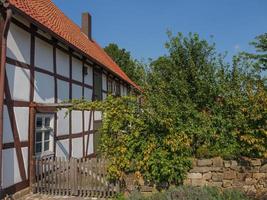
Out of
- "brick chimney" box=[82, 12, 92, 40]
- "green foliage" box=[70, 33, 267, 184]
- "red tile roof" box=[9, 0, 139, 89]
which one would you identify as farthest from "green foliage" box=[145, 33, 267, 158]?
"brick chimney" box=[82, 12, 92, 40]

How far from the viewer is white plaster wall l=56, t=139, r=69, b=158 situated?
33.1 ft

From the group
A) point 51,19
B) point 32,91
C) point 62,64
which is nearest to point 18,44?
point 32,91

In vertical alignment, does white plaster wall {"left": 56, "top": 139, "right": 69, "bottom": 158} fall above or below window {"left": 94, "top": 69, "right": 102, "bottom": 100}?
below

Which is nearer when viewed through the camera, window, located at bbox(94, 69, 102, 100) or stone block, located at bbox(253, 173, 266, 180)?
stone block, located at bbox(253, 173, 266, 180)

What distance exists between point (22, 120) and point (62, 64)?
9.71 feet

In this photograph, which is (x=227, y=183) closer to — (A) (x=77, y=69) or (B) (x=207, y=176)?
(B) (x=207, y=176)

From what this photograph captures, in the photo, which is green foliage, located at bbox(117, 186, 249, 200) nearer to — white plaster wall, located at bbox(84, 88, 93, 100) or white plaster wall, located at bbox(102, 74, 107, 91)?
white plaster wall, located at bbox(84, 88, 93, 100)

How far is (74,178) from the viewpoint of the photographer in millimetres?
7988

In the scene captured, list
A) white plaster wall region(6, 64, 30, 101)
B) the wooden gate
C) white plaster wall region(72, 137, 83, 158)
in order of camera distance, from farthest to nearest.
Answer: white plaster wall region(72, 137, 83, 158)
the wooden gate
white plaster wall region(6, 64, 30, 101)

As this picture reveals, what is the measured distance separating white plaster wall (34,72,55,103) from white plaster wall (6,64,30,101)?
456 millimetres

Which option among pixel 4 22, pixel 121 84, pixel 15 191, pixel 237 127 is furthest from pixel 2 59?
pixel 121 84

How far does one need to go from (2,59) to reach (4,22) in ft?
2.90

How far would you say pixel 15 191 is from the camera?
7387 millimetres

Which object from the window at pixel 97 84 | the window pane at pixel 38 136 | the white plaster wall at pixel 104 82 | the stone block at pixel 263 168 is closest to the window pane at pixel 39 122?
the window pane at pixel 38 136
